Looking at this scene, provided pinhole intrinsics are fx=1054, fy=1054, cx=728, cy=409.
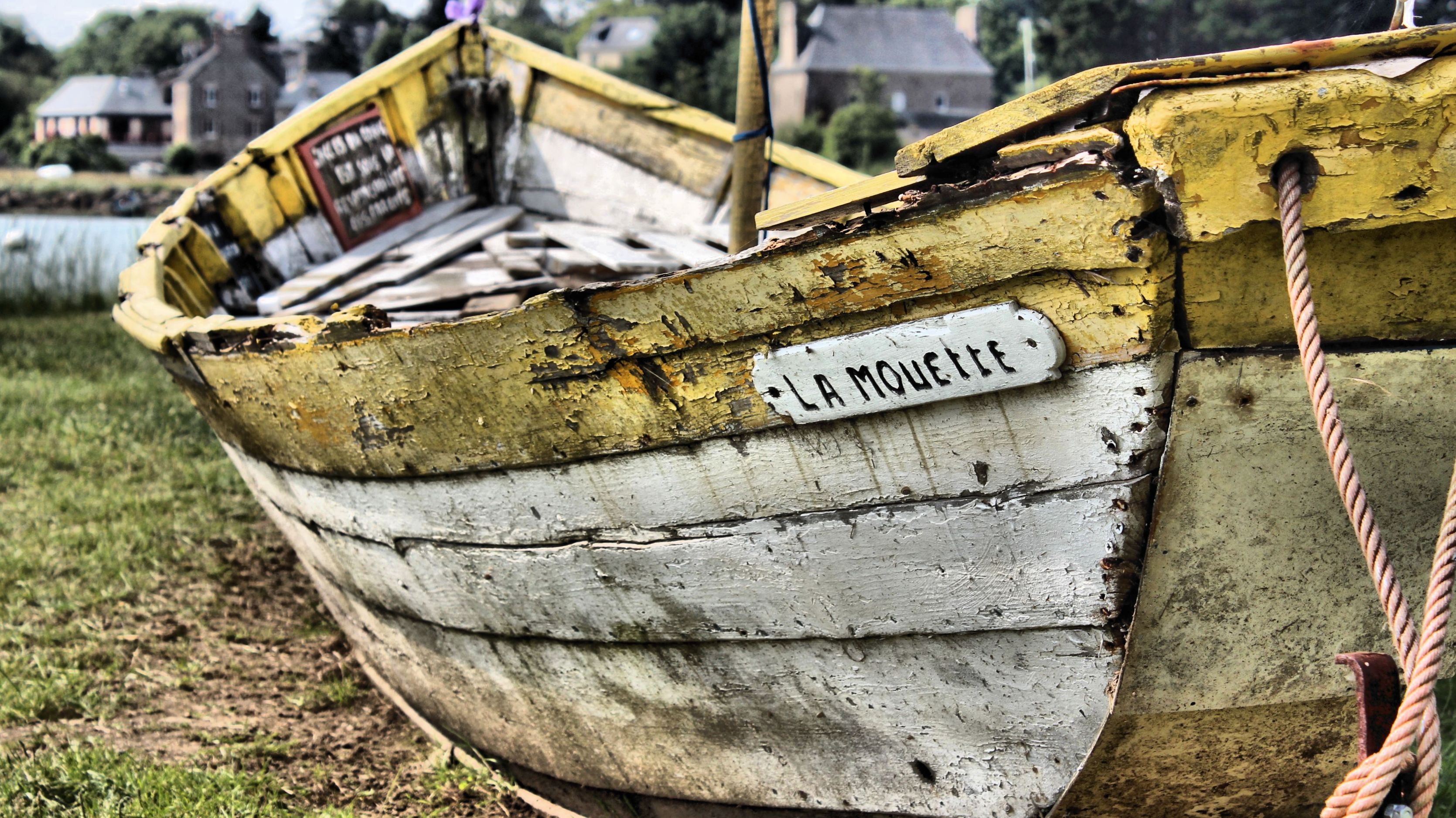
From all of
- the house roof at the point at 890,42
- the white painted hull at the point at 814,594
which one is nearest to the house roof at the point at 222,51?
the house roof at the point at 890,42

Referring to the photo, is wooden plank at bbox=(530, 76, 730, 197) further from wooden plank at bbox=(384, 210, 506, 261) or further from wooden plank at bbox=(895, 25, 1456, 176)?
wooden plank at bbox=(895, 25, 1456, 176)

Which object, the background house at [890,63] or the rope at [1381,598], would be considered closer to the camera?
the rope at [1381,598]

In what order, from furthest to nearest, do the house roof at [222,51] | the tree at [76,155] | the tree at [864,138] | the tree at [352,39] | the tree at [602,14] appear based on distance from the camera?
the tree at [602,14]
the house roof at [222,51]
the tree at [352,39]
the tree at [76,155]
the tree at [864,138]

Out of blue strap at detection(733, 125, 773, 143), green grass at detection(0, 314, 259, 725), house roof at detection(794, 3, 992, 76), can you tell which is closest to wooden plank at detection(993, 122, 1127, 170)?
blue strap at detection(733, 125, 773, 143)

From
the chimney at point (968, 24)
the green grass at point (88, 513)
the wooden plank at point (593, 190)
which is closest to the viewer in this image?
the green grass at point (88, 513)

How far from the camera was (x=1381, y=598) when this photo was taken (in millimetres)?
1395

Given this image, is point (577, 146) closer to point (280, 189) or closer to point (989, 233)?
point (280, 189)

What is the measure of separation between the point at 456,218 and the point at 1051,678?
397 centimetres

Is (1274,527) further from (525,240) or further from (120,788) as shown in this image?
(525,240)

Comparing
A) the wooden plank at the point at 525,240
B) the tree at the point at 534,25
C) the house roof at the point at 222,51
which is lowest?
the wooden plank at the point at 525,240

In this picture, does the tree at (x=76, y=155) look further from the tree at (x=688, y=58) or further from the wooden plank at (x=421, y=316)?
the wooden plank at (x=421, y=316)

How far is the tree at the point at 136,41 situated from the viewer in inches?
2835

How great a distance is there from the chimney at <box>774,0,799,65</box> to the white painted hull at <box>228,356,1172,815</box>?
44.1m

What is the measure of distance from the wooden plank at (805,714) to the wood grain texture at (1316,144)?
742 millimetres
